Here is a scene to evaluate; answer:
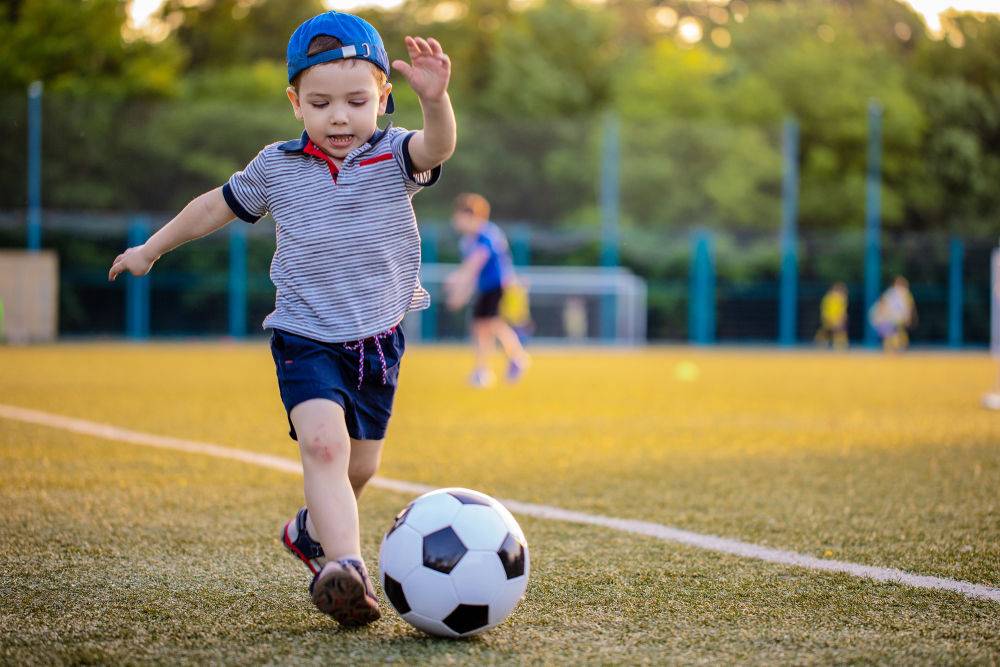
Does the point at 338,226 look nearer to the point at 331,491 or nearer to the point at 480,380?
the point at 331,491

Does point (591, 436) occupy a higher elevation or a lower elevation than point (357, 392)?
lower

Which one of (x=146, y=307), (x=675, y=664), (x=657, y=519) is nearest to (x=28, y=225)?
(x=146, y=307)

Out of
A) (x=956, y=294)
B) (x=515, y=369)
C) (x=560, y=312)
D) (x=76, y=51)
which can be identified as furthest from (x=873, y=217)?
(x=515, y=369)

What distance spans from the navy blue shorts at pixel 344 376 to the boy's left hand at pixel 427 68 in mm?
707

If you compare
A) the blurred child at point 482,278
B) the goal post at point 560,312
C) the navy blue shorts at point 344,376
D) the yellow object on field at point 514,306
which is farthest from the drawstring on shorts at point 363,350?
the goal post at point 560,312

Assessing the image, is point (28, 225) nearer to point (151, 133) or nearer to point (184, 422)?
point (151, 133)

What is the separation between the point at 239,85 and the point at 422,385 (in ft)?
86.5

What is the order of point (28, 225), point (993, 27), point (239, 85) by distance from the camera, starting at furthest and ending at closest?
point (993, 27) < point (239, 85) < point (28, 225)

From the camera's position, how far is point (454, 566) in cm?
300

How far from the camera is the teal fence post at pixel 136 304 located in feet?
91.4

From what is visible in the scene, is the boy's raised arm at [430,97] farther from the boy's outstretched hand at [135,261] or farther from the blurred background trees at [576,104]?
the blurred background trees at [576,104]

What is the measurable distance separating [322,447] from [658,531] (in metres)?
1.61

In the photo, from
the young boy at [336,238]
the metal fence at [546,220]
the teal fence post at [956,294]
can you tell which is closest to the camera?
the young boy at [336,238]

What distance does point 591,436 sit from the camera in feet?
25.8
